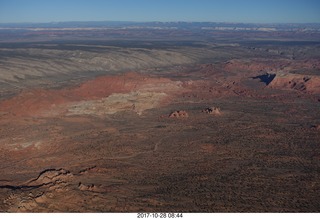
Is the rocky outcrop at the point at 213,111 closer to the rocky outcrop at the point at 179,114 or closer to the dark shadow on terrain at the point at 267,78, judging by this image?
the rocky outcrop at the point at 179,114

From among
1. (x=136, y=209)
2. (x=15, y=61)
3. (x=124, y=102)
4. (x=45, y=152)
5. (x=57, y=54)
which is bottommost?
(x=136, y=209)

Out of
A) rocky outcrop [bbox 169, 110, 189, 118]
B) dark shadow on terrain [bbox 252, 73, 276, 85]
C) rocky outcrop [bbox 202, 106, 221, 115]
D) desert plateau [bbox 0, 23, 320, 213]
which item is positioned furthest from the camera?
dark shadow on terrain [bbox 252, 73, 276, 85]

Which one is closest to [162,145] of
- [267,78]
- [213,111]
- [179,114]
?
[179,114]

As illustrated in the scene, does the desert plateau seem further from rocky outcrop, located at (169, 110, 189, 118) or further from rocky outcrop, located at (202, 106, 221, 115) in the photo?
rocky outcrop, located at (202, 106, 221, 115)

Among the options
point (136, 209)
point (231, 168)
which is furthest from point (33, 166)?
point (231, 168)

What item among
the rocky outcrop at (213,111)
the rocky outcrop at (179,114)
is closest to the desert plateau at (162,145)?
the rocky outcrop at (179,114)

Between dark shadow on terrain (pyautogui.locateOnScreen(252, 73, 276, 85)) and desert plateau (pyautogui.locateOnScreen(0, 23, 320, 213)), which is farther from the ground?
dark shadow on terrain (pyautogui.locateOnScreen(252, 73, 276, 85))

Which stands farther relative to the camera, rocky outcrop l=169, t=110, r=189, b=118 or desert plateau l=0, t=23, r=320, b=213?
rocky outcrop l=169, t=110, r=189, b=118

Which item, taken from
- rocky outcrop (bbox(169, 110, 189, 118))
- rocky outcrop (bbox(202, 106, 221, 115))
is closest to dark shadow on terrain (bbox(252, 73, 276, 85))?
rocky outcrop (bbox(202, 106, 221, 115))

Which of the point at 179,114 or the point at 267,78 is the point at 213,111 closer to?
the point at 179,114

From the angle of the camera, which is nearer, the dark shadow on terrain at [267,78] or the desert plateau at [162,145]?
the desert plateau at [162,145]

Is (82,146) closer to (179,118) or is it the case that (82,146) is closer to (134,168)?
(134,168)
